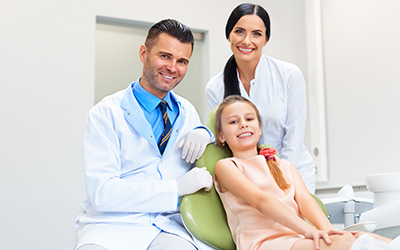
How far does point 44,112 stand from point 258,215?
6.95 feet

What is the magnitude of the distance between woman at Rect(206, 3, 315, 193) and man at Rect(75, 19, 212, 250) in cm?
43

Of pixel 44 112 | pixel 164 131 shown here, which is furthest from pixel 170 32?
pixel 44 112

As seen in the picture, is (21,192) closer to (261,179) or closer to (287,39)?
(261,179)

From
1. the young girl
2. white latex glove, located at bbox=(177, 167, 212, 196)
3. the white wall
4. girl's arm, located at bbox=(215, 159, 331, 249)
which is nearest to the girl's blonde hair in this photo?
the young girl

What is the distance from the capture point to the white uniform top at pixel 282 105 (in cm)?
208

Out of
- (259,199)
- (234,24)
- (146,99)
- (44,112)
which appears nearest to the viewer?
(259,199)

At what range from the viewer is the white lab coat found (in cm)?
137

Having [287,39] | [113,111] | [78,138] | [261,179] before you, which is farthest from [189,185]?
[287,39]

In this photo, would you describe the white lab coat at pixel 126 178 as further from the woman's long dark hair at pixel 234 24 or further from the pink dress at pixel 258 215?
the woman's long dark hair at pixel 234 24

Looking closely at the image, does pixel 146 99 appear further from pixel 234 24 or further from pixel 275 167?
pixel 234 24

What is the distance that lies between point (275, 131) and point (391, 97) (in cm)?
105

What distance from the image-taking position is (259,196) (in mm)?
1320

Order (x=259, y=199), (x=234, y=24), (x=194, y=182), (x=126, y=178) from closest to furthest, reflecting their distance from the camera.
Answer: (x=259, y=199), (x=194, y=182), (x=126, y=178), (x=234, y=24)

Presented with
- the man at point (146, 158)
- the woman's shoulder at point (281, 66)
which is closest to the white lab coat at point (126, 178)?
the man at point (146, 158)
